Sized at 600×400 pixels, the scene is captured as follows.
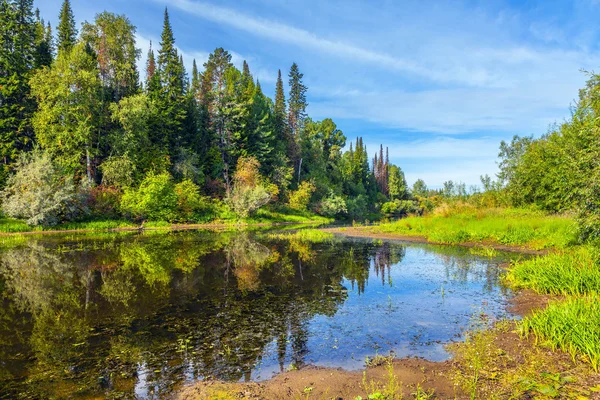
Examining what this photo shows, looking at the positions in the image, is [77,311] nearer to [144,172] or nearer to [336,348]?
[336,348]

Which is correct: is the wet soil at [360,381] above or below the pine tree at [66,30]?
below

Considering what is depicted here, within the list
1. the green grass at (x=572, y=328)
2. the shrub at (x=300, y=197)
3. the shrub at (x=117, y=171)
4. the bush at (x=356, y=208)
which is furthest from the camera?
the bush at (x=356, y=208)

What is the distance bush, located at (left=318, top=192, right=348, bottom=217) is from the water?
46.6 metres

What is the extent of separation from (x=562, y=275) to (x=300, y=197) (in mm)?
51926

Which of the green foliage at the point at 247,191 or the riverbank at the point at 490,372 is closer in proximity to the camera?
the riverbank at the point at 490,372

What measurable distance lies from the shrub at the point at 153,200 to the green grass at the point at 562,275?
129 ft

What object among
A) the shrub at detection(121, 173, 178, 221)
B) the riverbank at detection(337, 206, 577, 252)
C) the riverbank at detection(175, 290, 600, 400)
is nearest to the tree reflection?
the riverbank at detection(175, 290, 600, 400)

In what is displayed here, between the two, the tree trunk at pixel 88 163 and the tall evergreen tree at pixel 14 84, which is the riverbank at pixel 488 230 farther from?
the tall evergreen tree at pixel 14 84

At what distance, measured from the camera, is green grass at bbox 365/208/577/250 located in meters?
19.5

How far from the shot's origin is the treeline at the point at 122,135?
38406 millimetres

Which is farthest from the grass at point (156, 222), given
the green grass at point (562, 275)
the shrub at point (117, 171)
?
the green grass at point (562, 275)

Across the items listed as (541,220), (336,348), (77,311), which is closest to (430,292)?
(336,348)

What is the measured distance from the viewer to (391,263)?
17594 millimetres

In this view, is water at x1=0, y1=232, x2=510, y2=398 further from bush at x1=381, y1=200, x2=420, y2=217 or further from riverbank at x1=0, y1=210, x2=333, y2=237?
bush at x1=381, y1=200, x2=420, y2=217
